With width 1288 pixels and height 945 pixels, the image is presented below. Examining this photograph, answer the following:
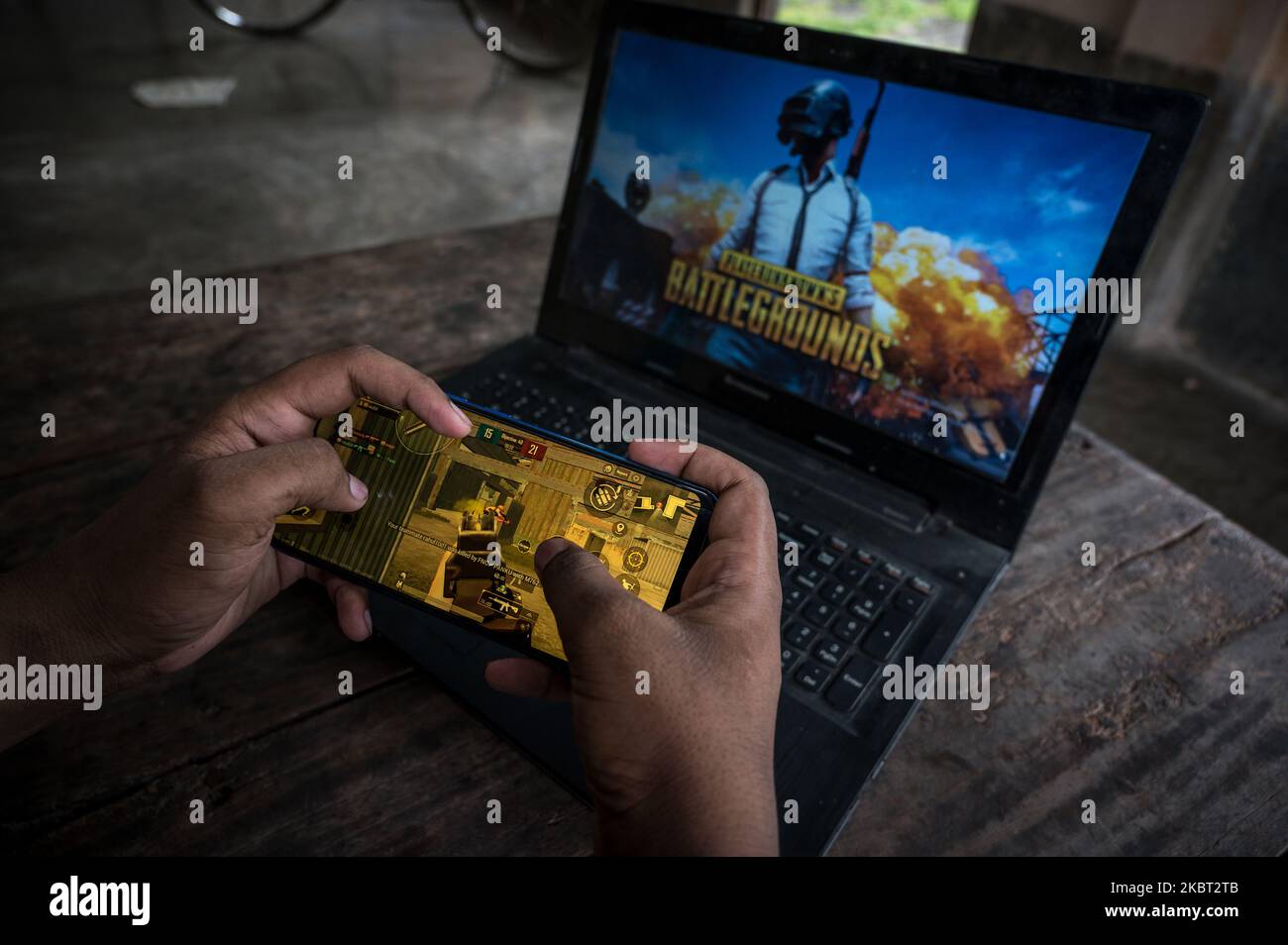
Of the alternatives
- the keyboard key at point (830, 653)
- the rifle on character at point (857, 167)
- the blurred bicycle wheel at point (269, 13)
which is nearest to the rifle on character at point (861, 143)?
the rifle on character at point (857, 167)

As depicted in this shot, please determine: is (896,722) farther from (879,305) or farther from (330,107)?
(330,107)

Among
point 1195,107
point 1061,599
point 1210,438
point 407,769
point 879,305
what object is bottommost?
point 1210,438

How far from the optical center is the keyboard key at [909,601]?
663mm

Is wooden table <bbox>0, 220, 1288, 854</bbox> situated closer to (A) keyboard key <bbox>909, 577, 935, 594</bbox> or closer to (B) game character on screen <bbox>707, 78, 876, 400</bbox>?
(A) keyboard key <bbox>909, 577, 935, 594</bbox>

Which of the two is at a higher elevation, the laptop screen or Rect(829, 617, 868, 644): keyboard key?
the laptop screen

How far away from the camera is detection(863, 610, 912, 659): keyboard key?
2.07 ft

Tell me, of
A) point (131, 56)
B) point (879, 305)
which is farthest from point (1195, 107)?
point (131, 56)

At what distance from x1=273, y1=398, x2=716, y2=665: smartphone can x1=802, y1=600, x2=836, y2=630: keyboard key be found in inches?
5.0

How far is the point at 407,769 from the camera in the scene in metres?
0.59

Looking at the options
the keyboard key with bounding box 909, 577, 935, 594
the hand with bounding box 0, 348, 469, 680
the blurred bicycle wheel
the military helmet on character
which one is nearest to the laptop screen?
the military helmet on character

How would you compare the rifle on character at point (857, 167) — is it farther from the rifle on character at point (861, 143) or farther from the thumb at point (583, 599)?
the thumb at point (583, 599)

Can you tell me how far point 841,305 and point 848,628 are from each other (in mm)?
295

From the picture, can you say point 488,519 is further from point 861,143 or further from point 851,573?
point 861,143
